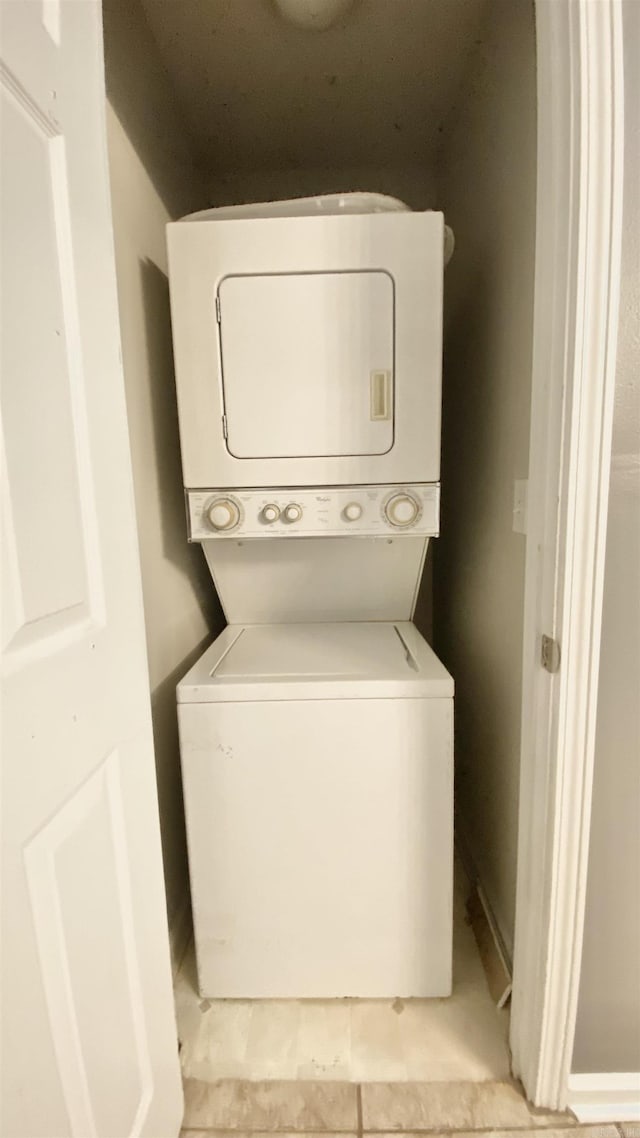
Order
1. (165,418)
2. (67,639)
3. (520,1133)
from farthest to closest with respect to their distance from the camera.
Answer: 1. (165,418)
2. (520,1133)
3. (67,639)

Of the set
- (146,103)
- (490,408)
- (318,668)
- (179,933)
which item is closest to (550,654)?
(318,668)

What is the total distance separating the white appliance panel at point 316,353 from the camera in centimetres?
128

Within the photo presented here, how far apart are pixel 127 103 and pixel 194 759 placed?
155 centimetres

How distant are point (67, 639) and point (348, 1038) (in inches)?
47.1

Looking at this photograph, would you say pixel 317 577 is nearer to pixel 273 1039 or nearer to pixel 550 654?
pixel 550 654

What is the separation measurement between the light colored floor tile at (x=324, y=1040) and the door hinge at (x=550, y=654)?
101 centimetres

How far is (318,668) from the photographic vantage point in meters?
1.29

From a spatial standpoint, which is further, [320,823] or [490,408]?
[490,408]

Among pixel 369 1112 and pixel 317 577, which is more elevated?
pixel 317 577

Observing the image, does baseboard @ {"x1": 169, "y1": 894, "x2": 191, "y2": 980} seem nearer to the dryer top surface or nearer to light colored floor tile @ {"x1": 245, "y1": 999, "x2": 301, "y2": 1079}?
light colored floor tile @ {"x1": 245, "y1": 999, "x2": 301, "y2": 1079}

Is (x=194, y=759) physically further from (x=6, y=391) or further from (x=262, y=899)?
(x=6, y=391)

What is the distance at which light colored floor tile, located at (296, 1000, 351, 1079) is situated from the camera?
1.21m

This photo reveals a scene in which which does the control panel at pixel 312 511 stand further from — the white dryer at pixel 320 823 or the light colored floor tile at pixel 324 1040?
the light colored floor tile at pixel 324 1040

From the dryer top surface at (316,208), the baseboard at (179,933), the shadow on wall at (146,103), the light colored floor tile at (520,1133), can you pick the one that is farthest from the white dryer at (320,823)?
the shadow on wall at (146,103)
